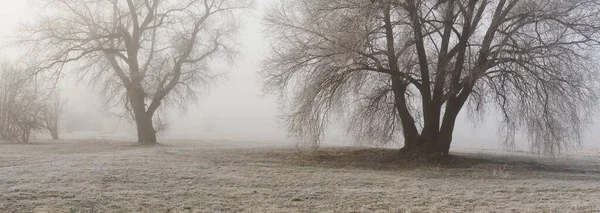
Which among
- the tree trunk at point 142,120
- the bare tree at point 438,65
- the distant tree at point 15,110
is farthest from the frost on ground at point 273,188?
the distant tree at point 15,110

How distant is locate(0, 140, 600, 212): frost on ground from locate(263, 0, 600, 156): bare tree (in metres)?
1.84

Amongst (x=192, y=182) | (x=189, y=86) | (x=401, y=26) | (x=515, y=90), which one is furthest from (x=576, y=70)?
(x=189, y=86)

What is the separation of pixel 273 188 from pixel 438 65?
755 centimetres

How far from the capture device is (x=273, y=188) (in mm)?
8680

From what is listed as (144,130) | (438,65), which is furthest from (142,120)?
(438,65)

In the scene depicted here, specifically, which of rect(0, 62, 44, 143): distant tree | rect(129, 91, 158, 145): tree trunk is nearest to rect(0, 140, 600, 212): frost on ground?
rect(129, 91, 158, 145): tree trunk

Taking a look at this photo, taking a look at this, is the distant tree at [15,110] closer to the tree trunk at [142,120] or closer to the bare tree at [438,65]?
A: the tree trunk at [142,120]

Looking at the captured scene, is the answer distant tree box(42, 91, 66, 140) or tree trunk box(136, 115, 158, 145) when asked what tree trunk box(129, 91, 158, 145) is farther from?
distant tree box(42, 91, 66, 140)

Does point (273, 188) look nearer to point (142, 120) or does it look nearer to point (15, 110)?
point (142, 120)

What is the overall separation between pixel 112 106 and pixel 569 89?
20867mm

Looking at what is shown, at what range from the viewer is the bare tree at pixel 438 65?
12.9m

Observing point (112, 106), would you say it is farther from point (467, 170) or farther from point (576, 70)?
point (576, 70)

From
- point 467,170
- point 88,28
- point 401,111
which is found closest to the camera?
point 467,170

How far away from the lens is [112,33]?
2184 cm
